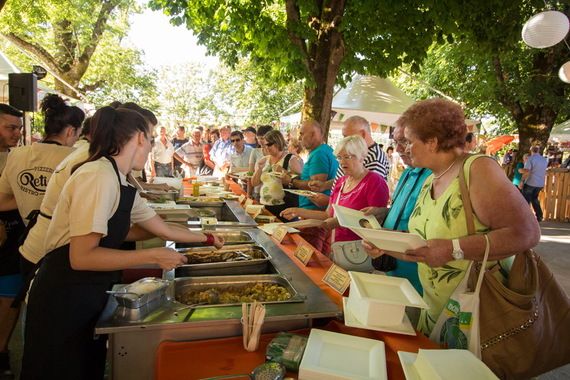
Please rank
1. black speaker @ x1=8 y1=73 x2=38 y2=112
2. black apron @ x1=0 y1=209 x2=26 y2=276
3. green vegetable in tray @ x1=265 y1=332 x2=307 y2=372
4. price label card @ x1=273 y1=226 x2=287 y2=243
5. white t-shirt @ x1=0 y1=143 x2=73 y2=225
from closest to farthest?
green vegetable in tray @ x1=265 y1=332 x2=307 y2=372 < white t-shirt @ x1=0 y1=143 x2=73 y2=225 < black apron @ x1=0 y1=209 x2=26 y2=276 < price label card @ x1=273 y1=226 x2=287 y2=243 < black speaker @ x1=8 y1=73 x2=38 y2=112

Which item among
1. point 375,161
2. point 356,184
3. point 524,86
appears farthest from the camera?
point 524,86

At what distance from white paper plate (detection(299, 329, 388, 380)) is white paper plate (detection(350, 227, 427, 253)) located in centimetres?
35

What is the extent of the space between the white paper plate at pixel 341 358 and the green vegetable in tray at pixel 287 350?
5 cm

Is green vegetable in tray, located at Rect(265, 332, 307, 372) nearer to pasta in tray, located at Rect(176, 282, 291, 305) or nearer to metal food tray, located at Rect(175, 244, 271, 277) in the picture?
pasta in tray, located at Rect(176, 282, 291, 305)

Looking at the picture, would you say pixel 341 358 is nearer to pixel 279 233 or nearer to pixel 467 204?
pixel 467 204

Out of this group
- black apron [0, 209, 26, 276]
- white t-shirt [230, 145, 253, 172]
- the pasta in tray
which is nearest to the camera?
the pasta in tray

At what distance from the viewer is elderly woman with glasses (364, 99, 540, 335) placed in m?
1.40

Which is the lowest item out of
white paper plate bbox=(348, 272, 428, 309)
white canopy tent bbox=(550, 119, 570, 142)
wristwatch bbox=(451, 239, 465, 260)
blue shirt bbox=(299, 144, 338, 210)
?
white paper plate bbox=(348, 272, 428, 309)

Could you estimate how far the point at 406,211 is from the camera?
2201 millimetres

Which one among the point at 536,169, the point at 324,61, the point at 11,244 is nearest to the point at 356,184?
the point at 11,244

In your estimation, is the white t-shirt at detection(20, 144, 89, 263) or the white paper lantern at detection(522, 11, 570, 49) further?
the white paper lantern at detection(522, 11, 570, 49)

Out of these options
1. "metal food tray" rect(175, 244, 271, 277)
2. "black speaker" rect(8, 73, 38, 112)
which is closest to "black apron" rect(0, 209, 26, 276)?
"metal food tray" rect(175, 244, 271, 277)

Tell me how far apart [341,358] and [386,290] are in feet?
1.30

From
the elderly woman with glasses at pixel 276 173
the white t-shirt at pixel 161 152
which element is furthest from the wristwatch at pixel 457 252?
the white t-shirt at pixel 161 152
